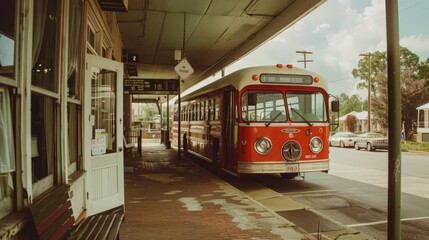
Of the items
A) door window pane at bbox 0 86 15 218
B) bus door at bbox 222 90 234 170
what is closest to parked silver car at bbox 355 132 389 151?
bus door at bbox 222 90 234 170

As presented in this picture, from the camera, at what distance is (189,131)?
17062 mm

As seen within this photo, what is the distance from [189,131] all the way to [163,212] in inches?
403

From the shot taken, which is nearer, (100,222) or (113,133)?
(100,222)

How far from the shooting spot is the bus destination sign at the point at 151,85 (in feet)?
55.7

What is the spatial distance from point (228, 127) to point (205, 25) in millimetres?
4730

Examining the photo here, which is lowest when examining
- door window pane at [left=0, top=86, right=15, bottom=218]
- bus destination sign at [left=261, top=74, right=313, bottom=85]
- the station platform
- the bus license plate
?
the station platform

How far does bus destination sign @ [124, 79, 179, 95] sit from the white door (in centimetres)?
1017

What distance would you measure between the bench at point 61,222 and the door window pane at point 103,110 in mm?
2010

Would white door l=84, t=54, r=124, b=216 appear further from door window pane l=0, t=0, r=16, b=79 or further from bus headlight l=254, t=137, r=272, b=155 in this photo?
bus headlight l=254, t=137, r=272, b=155

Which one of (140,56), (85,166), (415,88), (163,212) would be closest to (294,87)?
(163,212)

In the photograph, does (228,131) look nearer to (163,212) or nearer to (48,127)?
(163,212)

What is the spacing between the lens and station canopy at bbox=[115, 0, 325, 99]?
11.5 meters

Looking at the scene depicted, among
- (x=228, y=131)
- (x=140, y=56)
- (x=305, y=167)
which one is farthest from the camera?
(x=140, y=56)

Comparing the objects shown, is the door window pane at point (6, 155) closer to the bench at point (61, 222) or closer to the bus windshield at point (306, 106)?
the bench at point (61, 222)
